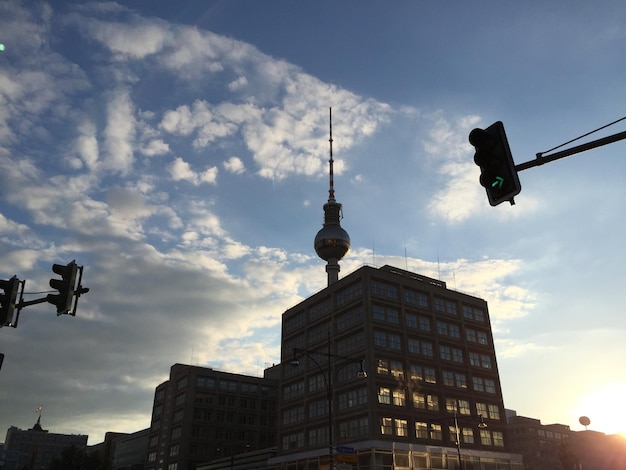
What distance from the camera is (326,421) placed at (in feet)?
236

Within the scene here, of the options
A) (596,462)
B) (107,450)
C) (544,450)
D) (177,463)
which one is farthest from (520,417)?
(107,450)

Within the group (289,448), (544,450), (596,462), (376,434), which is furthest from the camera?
(596,462)

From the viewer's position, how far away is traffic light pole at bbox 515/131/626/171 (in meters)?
7.45

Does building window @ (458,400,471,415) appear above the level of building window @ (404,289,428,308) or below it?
below

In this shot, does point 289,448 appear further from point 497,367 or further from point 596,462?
point 596,462

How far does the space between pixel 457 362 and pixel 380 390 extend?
1579 centimetres

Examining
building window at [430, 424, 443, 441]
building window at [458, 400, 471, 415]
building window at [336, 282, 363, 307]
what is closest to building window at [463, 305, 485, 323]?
building window at [458, 400, 471, 415]

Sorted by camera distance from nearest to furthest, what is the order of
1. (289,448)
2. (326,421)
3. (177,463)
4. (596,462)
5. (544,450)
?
(326,421)
(289,448)
(177,463)
(544,450)
(596,462)

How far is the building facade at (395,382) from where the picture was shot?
65438 mm

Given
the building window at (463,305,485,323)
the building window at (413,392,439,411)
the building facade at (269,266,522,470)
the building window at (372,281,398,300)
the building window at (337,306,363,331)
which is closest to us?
the building facade at (269,266,522,470)

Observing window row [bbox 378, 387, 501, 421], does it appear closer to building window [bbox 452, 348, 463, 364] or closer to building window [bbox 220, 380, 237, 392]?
building window [bbox 452, 348, 463, 364]

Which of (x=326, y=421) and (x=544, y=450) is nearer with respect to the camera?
(x=326, y=421)

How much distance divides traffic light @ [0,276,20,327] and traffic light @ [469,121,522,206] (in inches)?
359

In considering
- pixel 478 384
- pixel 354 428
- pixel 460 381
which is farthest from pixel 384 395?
pixel 478 384
